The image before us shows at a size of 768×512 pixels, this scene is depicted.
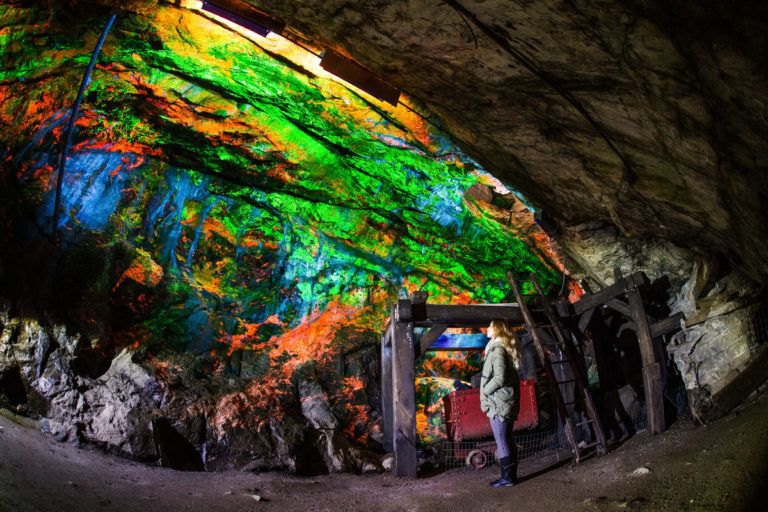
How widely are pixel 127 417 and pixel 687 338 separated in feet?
28.3

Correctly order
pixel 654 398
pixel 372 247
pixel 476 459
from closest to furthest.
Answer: pixel 654 398 → pixel 476 459 → pixel 372 247

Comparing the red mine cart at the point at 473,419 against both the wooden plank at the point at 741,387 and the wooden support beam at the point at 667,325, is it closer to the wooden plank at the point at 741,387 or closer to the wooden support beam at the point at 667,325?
the wooden support beam at the point at 667,325

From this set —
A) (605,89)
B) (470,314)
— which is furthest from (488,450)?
(605,89)

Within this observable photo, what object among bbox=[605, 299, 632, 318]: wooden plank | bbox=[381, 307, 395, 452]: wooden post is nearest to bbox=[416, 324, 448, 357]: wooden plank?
bbox=[381, 307, 395, 452]: wooden post

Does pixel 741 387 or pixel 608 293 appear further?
pixel 608 293

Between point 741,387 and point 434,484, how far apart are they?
13.0 feet

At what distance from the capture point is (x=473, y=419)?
689 cm

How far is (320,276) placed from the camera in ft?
36.5

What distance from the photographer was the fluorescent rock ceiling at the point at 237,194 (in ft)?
18.6

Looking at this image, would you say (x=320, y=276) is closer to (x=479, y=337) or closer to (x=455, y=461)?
(x=479, y=337)

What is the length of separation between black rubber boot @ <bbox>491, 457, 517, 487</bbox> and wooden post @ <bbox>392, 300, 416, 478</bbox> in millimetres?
1379

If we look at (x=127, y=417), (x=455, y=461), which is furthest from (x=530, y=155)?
(x=127, y=417)

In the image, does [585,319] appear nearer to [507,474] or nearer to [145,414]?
[507,474]

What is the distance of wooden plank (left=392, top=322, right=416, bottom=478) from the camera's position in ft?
19.1
